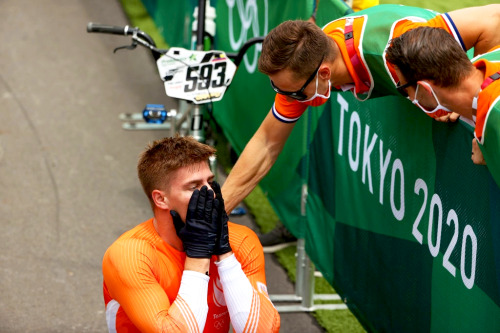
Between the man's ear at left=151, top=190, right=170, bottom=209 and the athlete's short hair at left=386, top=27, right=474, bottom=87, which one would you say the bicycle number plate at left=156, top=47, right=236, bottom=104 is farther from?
the athlete's short hair at left=386, top=27, right=474, bottom=87

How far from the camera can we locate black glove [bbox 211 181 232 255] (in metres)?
3.42

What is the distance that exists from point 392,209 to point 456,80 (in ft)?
3.92

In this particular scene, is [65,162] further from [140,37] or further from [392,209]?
[392,209]

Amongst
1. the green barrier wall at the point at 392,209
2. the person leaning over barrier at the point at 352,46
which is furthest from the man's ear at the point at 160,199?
the green barrier wall at the point at 392,209

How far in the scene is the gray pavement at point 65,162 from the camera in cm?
590

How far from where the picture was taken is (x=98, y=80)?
9945mm

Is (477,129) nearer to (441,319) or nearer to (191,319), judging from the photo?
(441,319)

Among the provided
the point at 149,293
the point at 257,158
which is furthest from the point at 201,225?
the point at 257,158

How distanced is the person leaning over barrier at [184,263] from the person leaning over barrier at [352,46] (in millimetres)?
626

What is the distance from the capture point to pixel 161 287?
3.57 m

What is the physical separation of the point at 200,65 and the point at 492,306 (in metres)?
2.70

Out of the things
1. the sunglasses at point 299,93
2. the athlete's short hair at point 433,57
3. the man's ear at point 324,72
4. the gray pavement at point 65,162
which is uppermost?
the athlete's short hair at point 433,57

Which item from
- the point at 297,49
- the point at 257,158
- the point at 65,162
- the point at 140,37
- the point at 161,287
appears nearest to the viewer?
the point at 161,287

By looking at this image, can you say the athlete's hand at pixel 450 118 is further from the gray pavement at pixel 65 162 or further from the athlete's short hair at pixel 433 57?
the gray pavement at pixel 65 162
